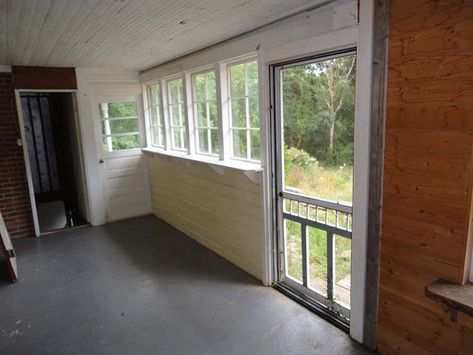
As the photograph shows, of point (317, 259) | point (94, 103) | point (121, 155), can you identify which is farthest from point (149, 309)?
point (94, 103)

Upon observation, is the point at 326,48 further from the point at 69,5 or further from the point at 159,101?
the point at 159,101

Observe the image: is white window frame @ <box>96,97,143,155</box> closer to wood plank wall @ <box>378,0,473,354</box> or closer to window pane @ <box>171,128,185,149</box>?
window pane @ <box>171,128,185,149</box>

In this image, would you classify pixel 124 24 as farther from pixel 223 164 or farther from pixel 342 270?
pixel 342 270

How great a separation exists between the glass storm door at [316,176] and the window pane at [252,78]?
0.33 metres

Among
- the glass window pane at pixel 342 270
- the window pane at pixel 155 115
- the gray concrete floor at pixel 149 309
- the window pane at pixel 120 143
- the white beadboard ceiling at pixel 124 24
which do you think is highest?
the white beadboard ceiling at pixel 124 24

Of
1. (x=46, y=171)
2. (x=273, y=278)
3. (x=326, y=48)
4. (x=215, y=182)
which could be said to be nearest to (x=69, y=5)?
(x=326, y=48)

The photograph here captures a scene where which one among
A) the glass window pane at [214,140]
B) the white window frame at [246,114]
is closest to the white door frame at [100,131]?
the glass window pane at [214,140]

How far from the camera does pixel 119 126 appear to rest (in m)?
5.43

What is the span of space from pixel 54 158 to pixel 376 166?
7.52m

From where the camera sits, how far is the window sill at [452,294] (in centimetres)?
168

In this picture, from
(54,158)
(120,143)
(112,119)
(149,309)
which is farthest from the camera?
(54,158)

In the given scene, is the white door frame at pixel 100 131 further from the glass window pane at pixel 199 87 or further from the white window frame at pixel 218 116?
the glass window pane at pixel 199 87

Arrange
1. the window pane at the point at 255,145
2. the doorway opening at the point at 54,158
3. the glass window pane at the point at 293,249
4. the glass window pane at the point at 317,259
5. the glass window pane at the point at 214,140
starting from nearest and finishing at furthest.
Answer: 1. the glass window pane at the point at 317,259
2. the glass window pane at the point at 293,249
3. the window pane at the point at 255,145
4. the glass window pane at the point at 214,140
5. the doorway opening at the point at 54,158

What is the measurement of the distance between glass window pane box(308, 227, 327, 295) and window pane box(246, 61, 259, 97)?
1.38m
